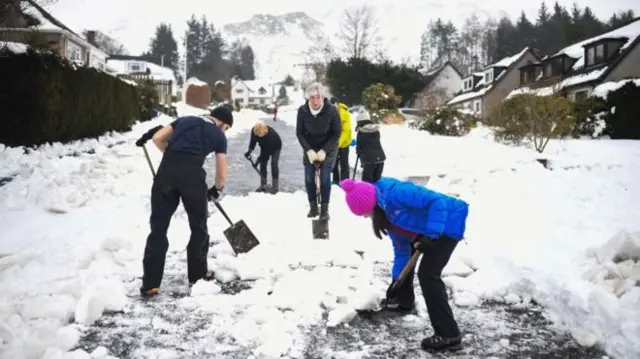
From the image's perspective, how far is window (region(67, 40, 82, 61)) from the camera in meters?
35.3

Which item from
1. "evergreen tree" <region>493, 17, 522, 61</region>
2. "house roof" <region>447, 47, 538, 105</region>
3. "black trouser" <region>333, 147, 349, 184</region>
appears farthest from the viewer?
"evergreen tree" <region>493, 17, 522, 61</region>

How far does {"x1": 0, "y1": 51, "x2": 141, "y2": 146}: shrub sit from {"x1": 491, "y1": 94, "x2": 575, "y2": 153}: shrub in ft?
38.4

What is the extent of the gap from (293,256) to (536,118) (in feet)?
34.2

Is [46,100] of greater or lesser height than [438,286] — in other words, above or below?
above

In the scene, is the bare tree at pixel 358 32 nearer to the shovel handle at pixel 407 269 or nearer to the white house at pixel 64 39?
the white house at pixel 64 39

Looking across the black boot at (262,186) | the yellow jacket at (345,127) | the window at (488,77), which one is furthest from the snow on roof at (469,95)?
the black boot at (262,186)

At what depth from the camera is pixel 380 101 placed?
2569 cm

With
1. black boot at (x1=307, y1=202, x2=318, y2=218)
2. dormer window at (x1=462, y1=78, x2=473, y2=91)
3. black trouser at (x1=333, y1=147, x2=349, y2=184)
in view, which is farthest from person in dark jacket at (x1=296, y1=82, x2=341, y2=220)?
dormer window at (x1=462, y1=78, x2=473, y2=91)

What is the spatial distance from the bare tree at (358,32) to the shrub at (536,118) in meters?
28.6

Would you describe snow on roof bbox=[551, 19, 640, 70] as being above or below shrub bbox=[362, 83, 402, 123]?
above

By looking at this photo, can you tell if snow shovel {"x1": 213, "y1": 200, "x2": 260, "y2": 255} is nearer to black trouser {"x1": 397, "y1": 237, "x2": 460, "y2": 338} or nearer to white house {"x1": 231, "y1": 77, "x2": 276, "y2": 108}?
black trouser {"x1": 397, "y1": 237, "x2": 460, "y2": 338}

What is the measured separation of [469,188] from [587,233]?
3119 mm

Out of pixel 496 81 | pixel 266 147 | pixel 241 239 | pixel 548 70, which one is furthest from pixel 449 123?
pixel 496 81

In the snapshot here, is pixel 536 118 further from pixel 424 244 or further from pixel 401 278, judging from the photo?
pixel 424 244
